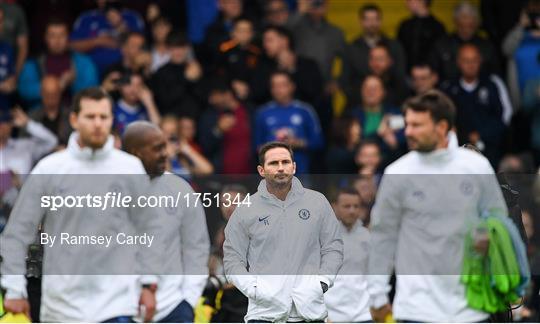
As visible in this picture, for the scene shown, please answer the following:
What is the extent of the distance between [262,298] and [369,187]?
2055 mm

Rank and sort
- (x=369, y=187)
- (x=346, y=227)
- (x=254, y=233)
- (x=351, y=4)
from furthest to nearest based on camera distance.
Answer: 1. (x=351, y=4)
2. (x=369, y=187)
3. (x=346, y=227)
4. (x=254, y=233)

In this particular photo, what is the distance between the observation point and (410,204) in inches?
449

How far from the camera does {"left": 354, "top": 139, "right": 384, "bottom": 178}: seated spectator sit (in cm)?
1538

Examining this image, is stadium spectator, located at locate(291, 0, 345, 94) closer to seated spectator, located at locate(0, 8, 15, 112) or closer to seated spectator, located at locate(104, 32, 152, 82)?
seated spectator, located at locate(104, 32, 152, 82)

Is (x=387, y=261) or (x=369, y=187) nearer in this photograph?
(x=387, y=261)

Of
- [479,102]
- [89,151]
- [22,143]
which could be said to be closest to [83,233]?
[89,151]

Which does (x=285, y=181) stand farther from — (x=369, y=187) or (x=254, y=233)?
(x=369, y=187)

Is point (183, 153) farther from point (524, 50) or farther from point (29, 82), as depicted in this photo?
point (524, 50)

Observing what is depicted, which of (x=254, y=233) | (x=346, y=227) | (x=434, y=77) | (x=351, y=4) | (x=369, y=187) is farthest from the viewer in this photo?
(x=351, y=4)

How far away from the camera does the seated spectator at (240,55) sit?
54.5 feet

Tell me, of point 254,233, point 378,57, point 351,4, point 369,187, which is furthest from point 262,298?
point 351,4

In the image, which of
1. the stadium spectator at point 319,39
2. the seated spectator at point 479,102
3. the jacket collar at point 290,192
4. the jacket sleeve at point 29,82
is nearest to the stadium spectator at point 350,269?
the jacket collar at point 290,192

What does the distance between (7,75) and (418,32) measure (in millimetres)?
4122

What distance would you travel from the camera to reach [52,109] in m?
16.3
